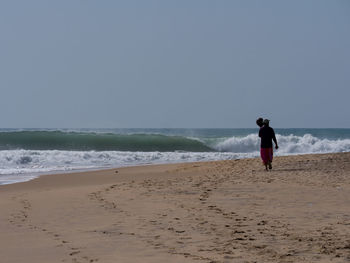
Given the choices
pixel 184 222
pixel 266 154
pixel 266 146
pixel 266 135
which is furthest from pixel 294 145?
pixel 184 222

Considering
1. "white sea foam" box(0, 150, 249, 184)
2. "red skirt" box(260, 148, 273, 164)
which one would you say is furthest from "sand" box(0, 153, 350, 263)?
"white sea foam" box(0, 150, 249, 184)

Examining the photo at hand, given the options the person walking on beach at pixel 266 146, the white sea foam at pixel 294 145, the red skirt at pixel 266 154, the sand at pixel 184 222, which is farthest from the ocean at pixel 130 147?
the sand at pixel 184 222

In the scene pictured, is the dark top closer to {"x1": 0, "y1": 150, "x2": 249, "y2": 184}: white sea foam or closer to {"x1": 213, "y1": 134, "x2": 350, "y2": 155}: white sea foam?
{"x1": 0, "y1": 150, "x2": 249, "y2": 184}: white sea foam

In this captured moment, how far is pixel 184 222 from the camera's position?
711 centimetres

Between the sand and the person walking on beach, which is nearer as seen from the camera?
the sand

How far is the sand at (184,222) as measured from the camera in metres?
5.49

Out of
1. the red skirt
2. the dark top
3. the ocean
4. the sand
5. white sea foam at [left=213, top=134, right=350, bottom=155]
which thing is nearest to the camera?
the sand

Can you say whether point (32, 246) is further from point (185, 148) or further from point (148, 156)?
point (185, 148)

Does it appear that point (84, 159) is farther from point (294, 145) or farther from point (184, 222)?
point (184, 222)

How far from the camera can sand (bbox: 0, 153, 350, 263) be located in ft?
18.0

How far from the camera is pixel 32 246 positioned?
236 inches

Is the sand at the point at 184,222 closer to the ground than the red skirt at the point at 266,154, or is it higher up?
closer to the ground

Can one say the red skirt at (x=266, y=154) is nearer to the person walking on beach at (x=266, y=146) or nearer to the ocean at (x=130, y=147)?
the person walking on beach at (x=266, y=146)

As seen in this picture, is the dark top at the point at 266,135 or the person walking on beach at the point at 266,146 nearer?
the person walking on beach at the point at 266,146
